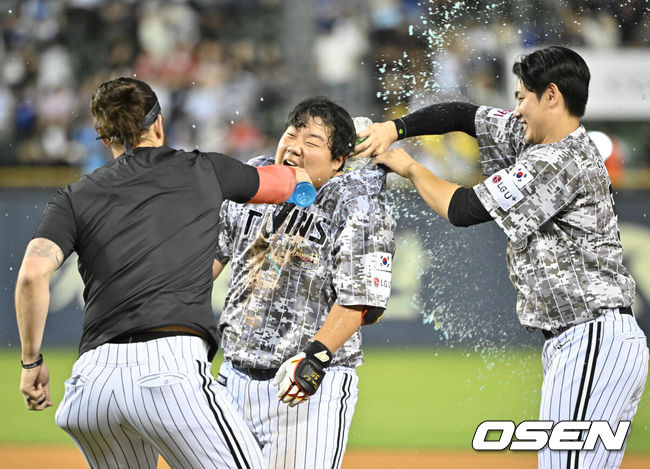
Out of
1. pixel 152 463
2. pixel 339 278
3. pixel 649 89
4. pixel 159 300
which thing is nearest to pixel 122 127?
pixel 159 300

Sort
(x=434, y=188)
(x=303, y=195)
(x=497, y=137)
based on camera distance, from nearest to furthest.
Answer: (x=303, y=195), (x=434, y=188), (x=497, y=137)

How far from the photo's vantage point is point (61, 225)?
2387 mm

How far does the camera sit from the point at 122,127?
8.40 ft

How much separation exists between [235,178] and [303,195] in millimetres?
298

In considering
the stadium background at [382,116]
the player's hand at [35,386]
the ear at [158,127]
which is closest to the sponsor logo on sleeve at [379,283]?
the ear at [158,127]

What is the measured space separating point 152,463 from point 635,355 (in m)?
1.72

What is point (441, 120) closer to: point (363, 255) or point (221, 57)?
point (363, 255)

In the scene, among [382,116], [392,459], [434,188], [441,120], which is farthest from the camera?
[382,116]

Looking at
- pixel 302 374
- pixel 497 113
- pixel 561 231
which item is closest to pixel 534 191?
pixel 561 231

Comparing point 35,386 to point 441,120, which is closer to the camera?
point 35,386

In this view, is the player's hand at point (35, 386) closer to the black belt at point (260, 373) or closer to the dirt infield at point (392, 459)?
the black belt at point (260, 373)

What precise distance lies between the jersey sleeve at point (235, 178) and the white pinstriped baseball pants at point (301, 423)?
688mm

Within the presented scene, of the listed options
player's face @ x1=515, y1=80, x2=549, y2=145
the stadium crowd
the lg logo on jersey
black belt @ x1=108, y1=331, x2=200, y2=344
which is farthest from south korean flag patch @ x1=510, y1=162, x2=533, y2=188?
the stadium crowd

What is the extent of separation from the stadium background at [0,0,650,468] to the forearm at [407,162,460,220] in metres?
2.55
